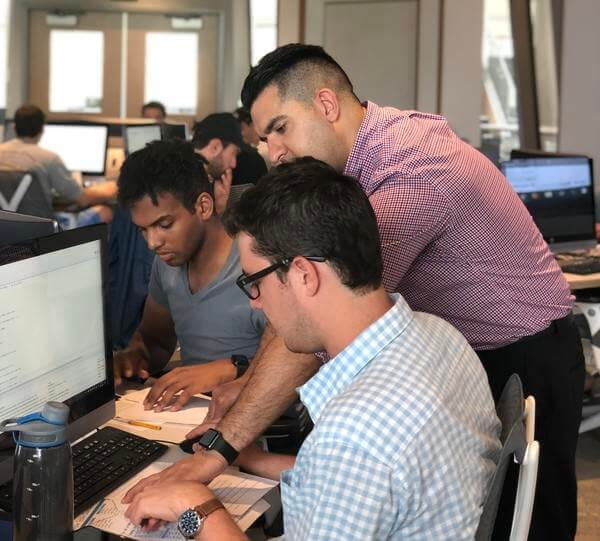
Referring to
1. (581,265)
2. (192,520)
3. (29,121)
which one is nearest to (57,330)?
(192,520)

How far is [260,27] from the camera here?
35.1ft

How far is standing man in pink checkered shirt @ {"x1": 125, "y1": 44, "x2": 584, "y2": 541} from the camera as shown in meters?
1.77

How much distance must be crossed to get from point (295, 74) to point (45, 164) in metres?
4.60

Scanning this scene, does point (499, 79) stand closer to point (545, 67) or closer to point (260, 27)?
point (545, 67)

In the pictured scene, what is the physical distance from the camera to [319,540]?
1094 millimetres

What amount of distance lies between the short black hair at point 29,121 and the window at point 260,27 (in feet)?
14.2

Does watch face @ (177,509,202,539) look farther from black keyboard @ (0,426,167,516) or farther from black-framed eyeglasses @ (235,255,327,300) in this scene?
black-framed eyeglasses @ (235,255,327,300)

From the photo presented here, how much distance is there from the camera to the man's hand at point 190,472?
1.51 metres

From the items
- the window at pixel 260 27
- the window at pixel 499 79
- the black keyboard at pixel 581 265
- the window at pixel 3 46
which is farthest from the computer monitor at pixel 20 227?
the window at pixel 3 46

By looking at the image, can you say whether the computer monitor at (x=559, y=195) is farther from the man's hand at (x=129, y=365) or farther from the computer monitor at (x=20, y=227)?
the computer monitor at (x=20, y=227)

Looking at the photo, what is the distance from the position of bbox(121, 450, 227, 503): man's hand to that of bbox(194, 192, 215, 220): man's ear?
0.85m

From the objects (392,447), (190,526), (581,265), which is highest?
(392,447)

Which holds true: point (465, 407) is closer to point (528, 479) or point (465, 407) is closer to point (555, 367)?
point (528, 479)

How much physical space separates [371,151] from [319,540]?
972 millimetres
